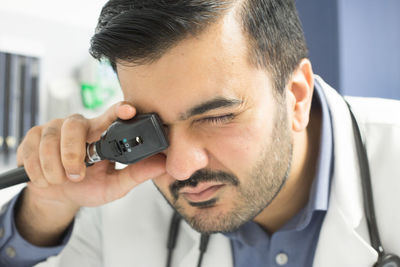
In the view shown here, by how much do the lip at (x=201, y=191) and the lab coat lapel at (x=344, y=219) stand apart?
284mm

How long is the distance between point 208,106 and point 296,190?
0.43 meters

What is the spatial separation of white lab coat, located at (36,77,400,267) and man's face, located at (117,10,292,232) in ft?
0.55

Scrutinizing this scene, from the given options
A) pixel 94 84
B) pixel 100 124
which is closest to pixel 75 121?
pixel 100 124

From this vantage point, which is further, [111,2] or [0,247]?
[0,247]

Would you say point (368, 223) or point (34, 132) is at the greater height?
point (34, 132)

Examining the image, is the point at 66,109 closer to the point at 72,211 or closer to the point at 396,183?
the point at 72,211

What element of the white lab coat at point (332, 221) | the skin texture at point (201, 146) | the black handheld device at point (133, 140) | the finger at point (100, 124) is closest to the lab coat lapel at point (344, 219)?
the white lab coat at point (332, 221)

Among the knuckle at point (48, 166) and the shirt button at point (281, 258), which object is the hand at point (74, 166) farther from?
the shirt button at point (281, 258)

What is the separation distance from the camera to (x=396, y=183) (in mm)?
896

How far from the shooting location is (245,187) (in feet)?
2.72

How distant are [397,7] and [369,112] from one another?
35cm

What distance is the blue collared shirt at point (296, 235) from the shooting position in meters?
0.92

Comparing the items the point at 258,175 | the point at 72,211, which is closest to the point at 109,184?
the point at 72,211

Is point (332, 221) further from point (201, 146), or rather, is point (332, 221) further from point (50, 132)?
point (50, 132)
